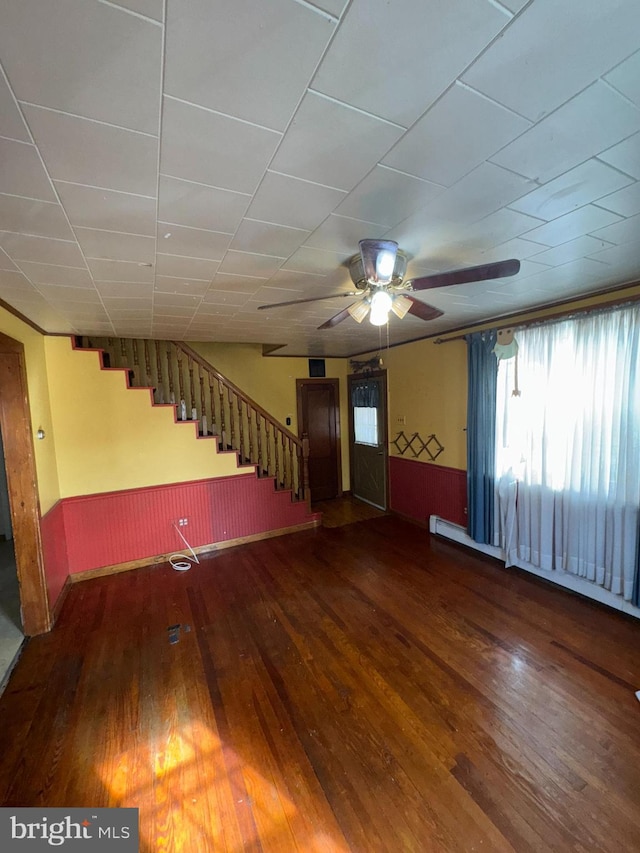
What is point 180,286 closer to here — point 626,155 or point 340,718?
point 626,155

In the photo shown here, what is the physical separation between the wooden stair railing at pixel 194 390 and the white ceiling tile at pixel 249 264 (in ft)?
7.54

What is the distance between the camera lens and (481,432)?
12.1 ft

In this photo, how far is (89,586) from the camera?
3.48 meters

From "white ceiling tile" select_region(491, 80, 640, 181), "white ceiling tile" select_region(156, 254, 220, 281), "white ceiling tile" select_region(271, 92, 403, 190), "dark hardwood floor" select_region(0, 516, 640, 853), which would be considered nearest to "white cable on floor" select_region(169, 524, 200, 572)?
"dark hardwood floor" select_region(0, 516, 640, 853)

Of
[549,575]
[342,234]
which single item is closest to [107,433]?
[342,234]

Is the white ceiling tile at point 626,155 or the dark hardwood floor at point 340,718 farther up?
the white ceiling tile at point 626,155

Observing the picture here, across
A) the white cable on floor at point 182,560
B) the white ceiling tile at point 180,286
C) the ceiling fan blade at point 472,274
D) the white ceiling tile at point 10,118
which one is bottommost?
the white cable on floor at point 182,560

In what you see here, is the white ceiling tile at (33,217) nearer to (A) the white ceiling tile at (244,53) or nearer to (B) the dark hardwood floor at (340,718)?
(A) the white ceiling tile at (244,53)

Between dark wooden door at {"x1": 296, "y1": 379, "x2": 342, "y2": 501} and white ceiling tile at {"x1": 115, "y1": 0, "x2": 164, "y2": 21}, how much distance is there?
4975mm

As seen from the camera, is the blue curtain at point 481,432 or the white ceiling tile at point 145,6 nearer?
the white ceiling tile at point 145,6

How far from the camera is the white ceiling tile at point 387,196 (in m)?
1.26

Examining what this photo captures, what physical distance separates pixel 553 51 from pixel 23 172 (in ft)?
5.13

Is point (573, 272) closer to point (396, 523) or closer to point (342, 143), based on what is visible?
point (342, 143)

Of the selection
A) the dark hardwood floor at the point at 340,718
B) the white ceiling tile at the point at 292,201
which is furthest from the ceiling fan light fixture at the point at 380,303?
the dark hardwood floor at the point at 340,718
